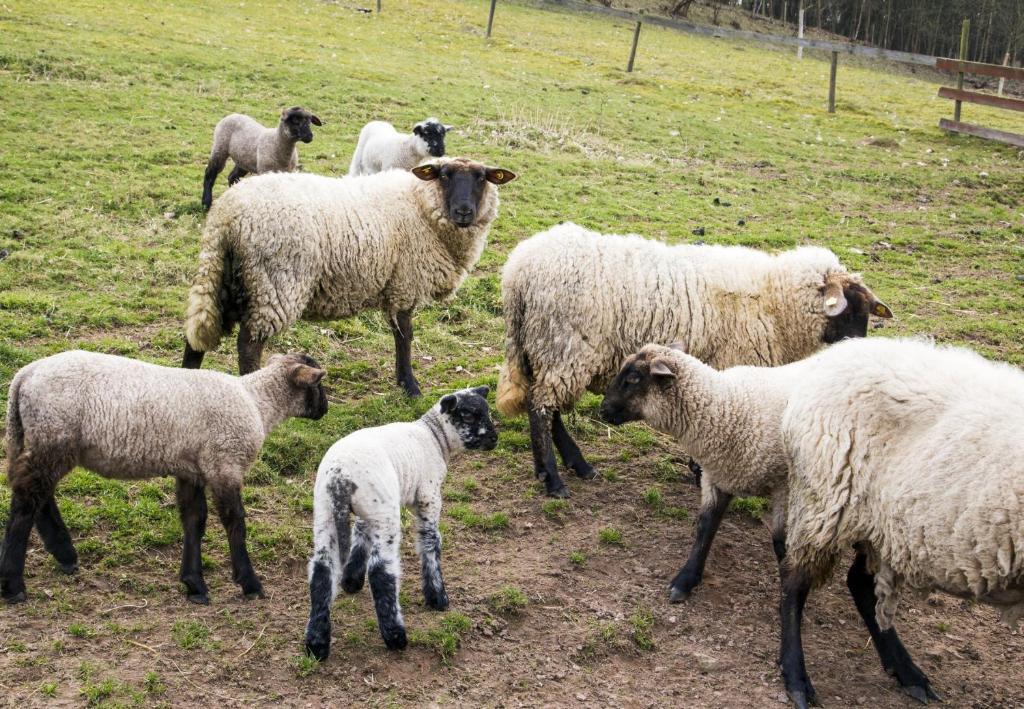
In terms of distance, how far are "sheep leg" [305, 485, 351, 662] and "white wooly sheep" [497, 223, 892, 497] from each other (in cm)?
234

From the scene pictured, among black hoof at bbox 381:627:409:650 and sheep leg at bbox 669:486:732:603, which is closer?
black hoof at bbox 381:627:409:650

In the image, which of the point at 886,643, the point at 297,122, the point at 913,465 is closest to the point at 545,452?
the point at 886,643

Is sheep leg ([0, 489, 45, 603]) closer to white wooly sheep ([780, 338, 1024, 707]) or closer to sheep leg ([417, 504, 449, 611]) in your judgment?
sheep leg ([417, 504, 449, 611])

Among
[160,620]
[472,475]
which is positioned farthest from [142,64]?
[160,620]

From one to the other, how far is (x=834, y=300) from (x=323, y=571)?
173 inches

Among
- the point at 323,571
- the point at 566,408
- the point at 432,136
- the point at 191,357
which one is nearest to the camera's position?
the point at 323,571

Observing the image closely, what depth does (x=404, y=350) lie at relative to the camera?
328 inches

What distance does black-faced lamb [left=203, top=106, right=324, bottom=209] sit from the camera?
12578 millimetres

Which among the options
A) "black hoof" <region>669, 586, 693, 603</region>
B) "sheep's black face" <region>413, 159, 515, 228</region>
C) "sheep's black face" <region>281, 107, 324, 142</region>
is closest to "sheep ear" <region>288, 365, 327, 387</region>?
"black hoof" <region>669, 586, 693, 603</region>

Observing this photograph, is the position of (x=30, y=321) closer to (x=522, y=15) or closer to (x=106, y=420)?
(x=106, y=420)

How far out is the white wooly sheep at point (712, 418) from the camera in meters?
5.67

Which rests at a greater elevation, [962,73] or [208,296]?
[962,73]

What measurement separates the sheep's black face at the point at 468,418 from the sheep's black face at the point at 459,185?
10.0 feet

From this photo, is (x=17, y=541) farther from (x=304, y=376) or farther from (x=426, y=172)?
(x=426, y=172)
